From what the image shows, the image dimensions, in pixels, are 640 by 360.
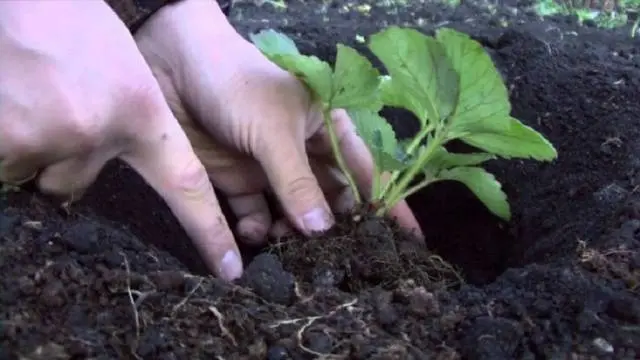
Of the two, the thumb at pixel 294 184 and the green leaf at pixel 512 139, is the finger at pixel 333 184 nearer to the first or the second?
the thumb at pixel 294 184

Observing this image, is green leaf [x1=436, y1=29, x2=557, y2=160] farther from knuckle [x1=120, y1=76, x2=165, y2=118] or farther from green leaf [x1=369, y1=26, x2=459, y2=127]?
knuckle [x1=120, y1=76, x2=165, y2=118]

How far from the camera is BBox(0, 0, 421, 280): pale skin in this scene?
1.10 meters

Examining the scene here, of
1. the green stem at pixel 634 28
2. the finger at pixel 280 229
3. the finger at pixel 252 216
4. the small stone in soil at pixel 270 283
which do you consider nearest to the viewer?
the small stone in soil at pixel 270 283

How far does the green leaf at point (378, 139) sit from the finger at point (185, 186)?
24cm

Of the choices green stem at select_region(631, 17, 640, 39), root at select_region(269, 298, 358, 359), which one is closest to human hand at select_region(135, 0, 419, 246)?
root at select_region(269, 298, 358, 359)

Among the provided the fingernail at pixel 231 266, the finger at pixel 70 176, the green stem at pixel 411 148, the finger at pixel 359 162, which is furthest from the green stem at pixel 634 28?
the finger at pixel 70 176

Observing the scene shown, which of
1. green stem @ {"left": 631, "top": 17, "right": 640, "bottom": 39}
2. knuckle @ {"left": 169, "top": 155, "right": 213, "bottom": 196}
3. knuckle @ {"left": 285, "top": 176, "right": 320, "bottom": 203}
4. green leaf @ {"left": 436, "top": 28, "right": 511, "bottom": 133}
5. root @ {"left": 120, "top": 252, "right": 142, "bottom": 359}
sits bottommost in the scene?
green stem @ {"left": 631, "top": 17, "right": 640, "bottom": 39}

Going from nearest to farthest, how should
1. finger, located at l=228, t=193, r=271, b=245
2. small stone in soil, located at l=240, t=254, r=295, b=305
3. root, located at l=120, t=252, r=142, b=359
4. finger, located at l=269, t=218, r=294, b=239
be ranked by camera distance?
root, located at l=120, t=252, r=142, b=359 < small stone in soil, located at l=240, t=254, r=295, b=305 < finger, located at l=269, t=218, r=294, b=239 < finger, located at l=228, t=193, r=271, b=245

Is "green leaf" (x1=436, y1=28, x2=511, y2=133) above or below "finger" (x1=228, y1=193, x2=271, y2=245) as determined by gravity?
above

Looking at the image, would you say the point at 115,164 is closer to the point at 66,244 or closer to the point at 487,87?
the point at 66,244

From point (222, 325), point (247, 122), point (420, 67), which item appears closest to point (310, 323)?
point (222, 325)

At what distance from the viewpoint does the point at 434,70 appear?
1156 millimetres

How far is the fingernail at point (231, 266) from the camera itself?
1230mm

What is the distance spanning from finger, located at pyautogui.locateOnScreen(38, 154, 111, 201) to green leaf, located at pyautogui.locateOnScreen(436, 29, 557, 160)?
19.7 inches
